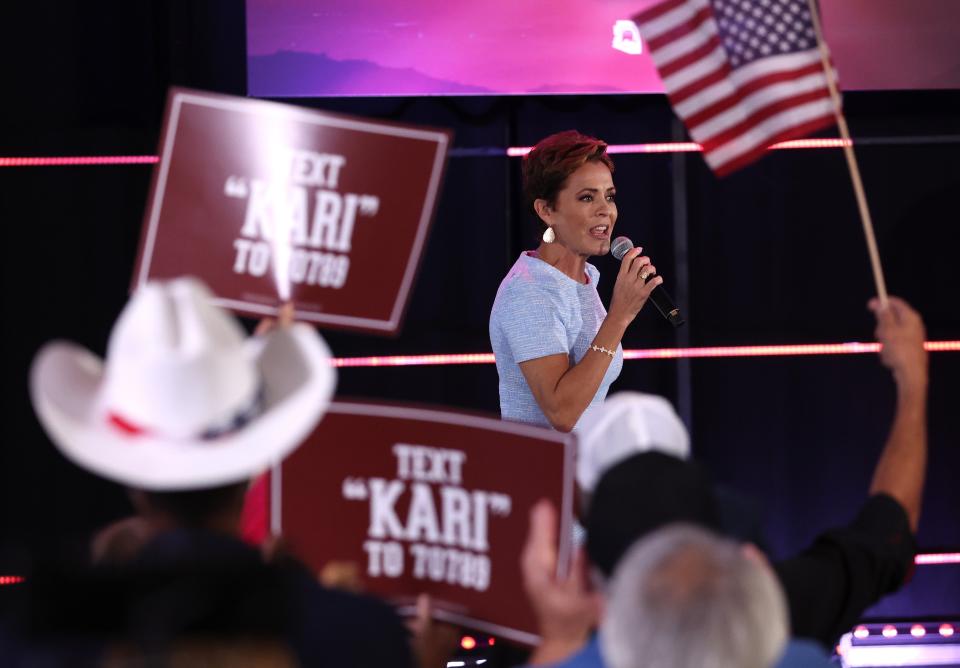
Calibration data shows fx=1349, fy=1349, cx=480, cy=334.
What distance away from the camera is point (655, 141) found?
434 centimetres

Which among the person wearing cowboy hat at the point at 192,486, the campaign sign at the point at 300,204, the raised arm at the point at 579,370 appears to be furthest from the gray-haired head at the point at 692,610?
the raised arm at the point at 579,370

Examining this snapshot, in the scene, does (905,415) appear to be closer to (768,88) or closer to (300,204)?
(768,88)

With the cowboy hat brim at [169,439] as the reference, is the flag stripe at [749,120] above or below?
above

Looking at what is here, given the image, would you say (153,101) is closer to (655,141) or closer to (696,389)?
(655,141)

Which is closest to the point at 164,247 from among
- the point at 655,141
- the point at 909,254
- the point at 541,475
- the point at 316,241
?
the point at 316,241

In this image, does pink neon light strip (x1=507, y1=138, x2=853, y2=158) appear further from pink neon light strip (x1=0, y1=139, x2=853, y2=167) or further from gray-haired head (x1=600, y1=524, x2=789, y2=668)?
gray-haired head (x1=600, y1=524, x2=789, y2=668)

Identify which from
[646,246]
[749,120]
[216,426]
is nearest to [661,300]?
[749,120]

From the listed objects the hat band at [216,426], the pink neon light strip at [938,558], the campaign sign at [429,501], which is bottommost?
the pink neon light strip at [938,558]

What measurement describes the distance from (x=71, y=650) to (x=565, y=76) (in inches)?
126

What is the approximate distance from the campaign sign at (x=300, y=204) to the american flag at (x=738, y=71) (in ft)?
1.57

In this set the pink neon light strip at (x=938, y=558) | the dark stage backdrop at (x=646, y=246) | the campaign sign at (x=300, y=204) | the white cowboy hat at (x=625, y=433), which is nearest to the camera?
the white cowboy hat at (x=625, y=433)

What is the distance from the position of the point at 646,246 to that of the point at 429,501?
2.47 meters

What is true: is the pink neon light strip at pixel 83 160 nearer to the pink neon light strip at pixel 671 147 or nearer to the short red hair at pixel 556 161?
the pink neon light strip at pixel 671 147

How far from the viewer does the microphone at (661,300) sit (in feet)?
10.6
